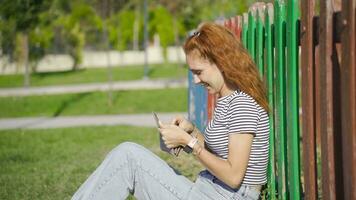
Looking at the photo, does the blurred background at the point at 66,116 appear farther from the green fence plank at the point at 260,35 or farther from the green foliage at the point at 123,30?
the green foliage at the point at 123,30

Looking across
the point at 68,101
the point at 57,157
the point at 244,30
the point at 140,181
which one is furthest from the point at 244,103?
the point at 68,101

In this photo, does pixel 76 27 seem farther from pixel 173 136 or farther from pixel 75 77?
pixel 173 136

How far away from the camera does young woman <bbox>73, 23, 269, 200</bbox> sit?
9.86 ft

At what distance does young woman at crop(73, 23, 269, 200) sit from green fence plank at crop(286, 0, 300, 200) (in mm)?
512

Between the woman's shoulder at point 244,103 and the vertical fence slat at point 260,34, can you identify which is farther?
the vertical fence slat at point 260,34

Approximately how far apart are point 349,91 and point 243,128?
0.51m

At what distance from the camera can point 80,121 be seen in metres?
12.9

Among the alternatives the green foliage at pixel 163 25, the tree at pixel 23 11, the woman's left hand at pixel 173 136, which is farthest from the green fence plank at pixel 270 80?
the green foliage at pixel 163 25

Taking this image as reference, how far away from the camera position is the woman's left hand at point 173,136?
3111mm

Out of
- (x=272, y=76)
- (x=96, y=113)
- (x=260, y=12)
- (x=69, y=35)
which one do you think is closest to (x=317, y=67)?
Answer: (x=272, y=76)

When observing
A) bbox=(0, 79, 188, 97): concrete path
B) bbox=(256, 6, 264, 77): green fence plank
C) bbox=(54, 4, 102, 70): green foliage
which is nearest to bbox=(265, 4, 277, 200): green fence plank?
bbox=(256, 6, 264, 77): green fence plank

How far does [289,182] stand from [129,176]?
106 centimetres

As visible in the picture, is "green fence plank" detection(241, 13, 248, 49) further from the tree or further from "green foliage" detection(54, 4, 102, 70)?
"green foliage" detection(54, 4, 102, 70)

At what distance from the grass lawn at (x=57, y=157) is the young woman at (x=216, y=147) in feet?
7.97
